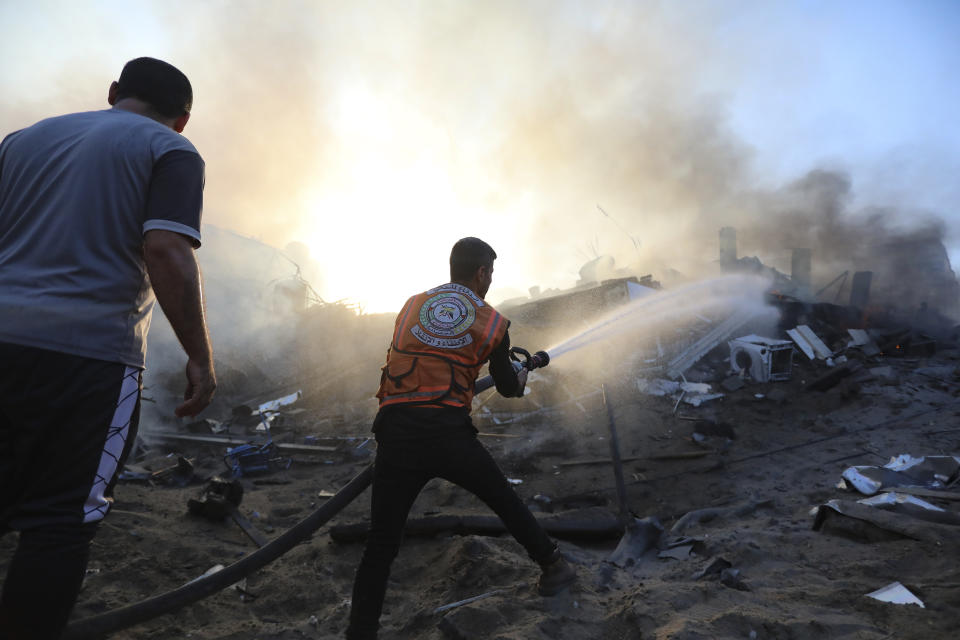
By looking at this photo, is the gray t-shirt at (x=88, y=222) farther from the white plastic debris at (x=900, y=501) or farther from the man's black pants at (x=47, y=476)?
the white plastic debris at (x=900, y=501)

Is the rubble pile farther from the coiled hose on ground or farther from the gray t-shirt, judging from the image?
the gray t-shirt

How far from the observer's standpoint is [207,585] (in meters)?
2.80

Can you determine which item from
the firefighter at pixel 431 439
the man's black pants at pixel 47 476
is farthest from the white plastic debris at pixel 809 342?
the man's black pants at pixel 47 476

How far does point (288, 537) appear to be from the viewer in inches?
123

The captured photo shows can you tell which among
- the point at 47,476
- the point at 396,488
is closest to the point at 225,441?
the point at 396,488

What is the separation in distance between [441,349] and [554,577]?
1403 millimetres

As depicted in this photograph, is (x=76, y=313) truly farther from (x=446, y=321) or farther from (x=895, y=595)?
(x=895, y=595)

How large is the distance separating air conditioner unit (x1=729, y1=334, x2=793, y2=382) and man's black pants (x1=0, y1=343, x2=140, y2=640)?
11.4 meters

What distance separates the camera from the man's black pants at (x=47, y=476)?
1491 millimetres

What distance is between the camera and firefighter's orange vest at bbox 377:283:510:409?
8.24ft

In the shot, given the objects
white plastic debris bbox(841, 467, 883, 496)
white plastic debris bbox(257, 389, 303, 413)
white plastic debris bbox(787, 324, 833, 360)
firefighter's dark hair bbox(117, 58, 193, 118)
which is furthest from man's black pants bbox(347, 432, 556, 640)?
white plastic debris bbox(787, 324, 833, 360)

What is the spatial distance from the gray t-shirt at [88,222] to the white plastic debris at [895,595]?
3714mm

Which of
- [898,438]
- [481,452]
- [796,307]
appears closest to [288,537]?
[481,452]

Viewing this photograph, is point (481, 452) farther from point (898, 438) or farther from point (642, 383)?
point (642, 383)
